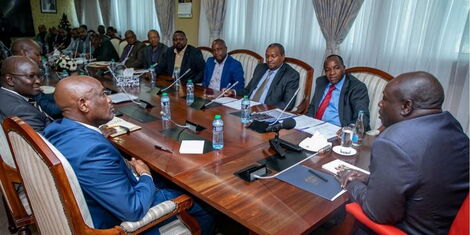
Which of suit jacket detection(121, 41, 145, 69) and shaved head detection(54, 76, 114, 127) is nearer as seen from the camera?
shaved head detection(54, 76, 114, 127)

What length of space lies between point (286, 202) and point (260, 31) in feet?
10.3

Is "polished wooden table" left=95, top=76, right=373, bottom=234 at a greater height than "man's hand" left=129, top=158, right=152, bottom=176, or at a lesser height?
greater

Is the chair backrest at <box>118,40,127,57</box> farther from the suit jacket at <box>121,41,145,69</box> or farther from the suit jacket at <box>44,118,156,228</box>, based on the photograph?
the suit jacket at <box>44,118,156,228</box>

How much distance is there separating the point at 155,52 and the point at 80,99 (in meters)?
3.45

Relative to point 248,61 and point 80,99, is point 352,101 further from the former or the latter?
point 80,99

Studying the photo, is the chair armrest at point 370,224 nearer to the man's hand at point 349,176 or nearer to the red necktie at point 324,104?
the man's hand at point 349,176

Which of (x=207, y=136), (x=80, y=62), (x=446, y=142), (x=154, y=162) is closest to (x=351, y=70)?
(x=207, y=136)

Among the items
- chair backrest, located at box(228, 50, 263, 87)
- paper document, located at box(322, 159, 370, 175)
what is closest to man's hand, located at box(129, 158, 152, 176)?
paper document, located at box(322, 159, 370, 175)

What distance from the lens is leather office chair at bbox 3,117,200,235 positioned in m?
0.88

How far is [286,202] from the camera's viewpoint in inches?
42.3

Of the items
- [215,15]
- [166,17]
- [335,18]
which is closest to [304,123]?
[335,18]

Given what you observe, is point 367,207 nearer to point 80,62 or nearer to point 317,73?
point 317,73

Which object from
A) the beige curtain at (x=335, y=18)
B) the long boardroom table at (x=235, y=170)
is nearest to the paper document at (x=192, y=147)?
the long boardroom table at (x=235, y=170)

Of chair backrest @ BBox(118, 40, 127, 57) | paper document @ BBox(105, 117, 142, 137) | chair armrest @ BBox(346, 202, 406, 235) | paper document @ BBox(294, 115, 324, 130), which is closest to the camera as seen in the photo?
chair armrest @ BBox(346, 202, 406, 235)
